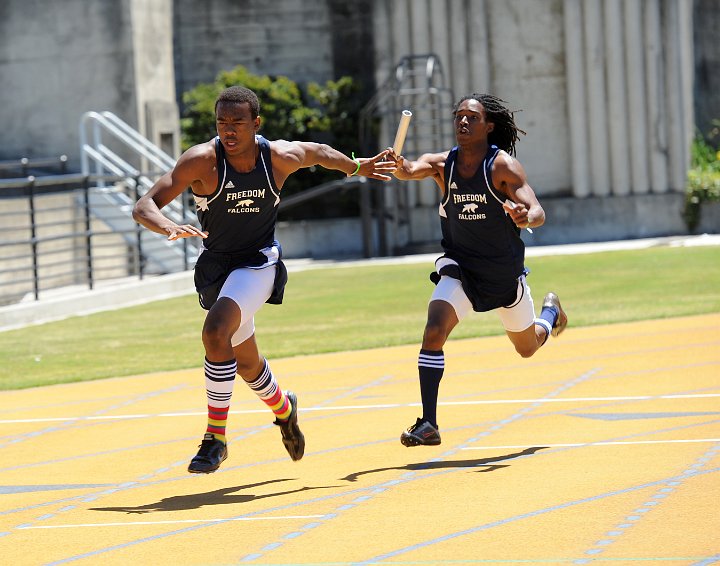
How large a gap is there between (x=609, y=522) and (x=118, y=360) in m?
8.29

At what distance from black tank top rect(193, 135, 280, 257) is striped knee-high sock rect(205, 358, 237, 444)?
0.70 m

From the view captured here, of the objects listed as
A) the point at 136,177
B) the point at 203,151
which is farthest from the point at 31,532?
the point at 136,177

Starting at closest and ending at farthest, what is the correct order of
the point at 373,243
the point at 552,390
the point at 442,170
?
the point at 442,170 → the point at 552,390 → the point at 373,243

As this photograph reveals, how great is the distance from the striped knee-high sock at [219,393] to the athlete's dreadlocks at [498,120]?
227 cm

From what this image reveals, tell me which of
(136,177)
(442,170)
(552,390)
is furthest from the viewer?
(136,177)

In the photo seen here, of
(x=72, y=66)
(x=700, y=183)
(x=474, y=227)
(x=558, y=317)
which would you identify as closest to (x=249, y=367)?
(x=474, y=227)

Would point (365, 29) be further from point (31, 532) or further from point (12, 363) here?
point (31, 532)

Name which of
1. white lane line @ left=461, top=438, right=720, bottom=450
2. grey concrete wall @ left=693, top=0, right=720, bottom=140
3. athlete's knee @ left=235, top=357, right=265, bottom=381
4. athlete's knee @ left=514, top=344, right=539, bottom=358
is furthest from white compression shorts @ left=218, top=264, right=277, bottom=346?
grey concrete wall @ left=693, top=0, right=720, bottom=140

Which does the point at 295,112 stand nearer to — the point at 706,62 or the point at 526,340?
the point at 706,62

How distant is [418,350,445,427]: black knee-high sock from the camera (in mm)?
Result: 8195

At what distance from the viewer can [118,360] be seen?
13695mm

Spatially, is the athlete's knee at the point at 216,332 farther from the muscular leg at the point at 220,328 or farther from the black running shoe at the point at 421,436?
the black running shoe at the point at 421,436

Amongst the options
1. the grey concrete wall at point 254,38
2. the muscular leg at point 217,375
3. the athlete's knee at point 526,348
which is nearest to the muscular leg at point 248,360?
the muscular leg at point 217,375

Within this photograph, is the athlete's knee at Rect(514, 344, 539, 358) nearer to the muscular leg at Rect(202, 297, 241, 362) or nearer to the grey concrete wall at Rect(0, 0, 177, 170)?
the muscular leg at Rect(202, 297, 241, 362)
